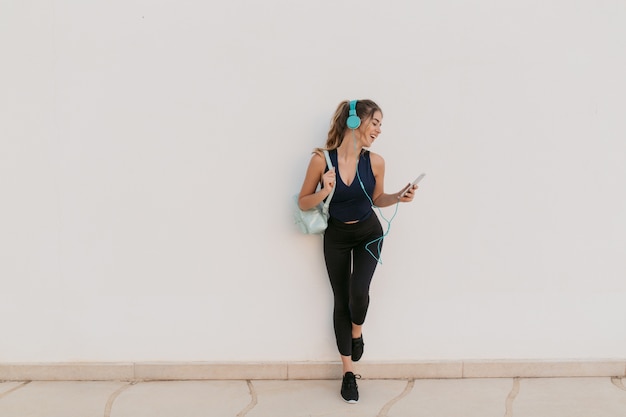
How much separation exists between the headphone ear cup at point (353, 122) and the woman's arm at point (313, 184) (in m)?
0.23

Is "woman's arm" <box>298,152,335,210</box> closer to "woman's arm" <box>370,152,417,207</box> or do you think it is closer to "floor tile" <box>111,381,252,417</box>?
"woman's arm" <box>370,152,417,207</box>

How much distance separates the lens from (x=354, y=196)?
2.75 metres

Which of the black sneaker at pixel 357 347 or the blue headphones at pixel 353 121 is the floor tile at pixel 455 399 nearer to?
the black sneaker at pixel 357 347

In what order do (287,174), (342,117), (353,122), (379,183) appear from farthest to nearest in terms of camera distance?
(287,174) < (379,183) < (342,117) < (353,122)

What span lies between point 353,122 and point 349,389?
1.40m

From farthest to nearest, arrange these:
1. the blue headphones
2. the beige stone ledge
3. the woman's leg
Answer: the beige stone ledge
the woman's leg
the blue headphones

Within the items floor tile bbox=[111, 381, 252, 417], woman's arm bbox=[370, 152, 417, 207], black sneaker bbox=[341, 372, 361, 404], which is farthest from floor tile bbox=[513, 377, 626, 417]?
floor tile bbox=[111, 381, 252, 417]

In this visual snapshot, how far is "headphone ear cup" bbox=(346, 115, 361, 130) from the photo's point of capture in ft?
8.57

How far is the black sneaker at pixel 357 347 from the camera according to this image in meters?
2.92

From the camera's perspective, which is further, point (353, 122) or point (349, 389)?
point (349, 389)

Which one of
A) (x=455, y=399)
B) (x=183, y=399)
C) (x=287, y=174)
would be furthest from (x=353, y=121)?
(x=183, y=399)

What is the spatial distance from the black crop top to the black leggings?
0.05m

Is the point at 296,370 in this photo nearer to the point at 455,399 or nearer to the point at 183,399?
the point at 183,399

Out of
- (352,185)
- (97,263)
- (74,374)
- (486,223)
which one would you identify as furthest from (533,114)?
(74,374)
